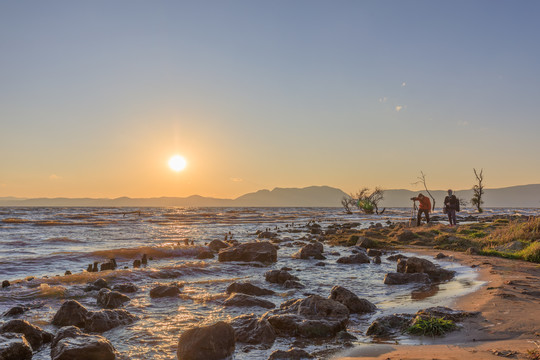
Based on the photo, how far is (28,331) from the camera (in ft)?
20.7

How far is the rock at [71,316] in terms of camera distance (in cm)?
734

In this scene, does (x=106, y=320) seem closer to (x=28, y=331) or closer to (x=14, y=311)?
(x=28, y=331)

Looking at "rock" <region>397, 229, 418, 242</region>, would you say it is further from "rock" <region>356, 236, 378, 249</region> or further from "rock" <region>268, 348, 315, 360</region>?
"rock" <region>268, 348, 315, 360</region>

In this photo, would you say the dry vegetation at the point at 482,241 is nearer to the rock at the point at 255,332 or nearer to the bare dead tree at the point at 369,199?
the rock at the point at 255,332

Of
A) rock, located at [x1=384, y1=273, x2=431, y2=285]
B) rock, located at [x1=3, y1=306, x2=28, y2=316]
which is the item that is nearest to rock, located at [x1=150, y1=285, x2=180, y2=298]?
rock, located at [x1=3, y1=306, x2=28, y2=316]

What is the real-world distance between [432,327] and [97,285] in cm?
940

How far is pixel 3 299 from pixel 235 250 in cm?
953

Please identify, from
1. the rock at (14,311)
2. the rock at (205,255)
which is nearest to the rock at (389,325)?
the rock at (14,311)

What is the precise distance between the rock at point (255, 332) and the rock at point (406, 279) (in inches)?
235

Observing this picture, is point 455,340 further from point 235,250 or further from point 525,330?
point 235,250

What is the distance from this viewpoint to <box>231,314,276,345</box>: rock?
623 centimetres

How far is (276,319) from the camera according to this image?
22.4 feet

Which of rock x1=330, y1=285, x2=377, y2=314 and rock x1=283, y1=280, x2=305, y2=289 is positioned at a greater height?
rock x1=330, y1=285, x2=377, y2=314

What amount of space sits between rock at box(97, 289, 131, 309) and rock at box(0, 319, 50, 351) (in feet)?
8.12
